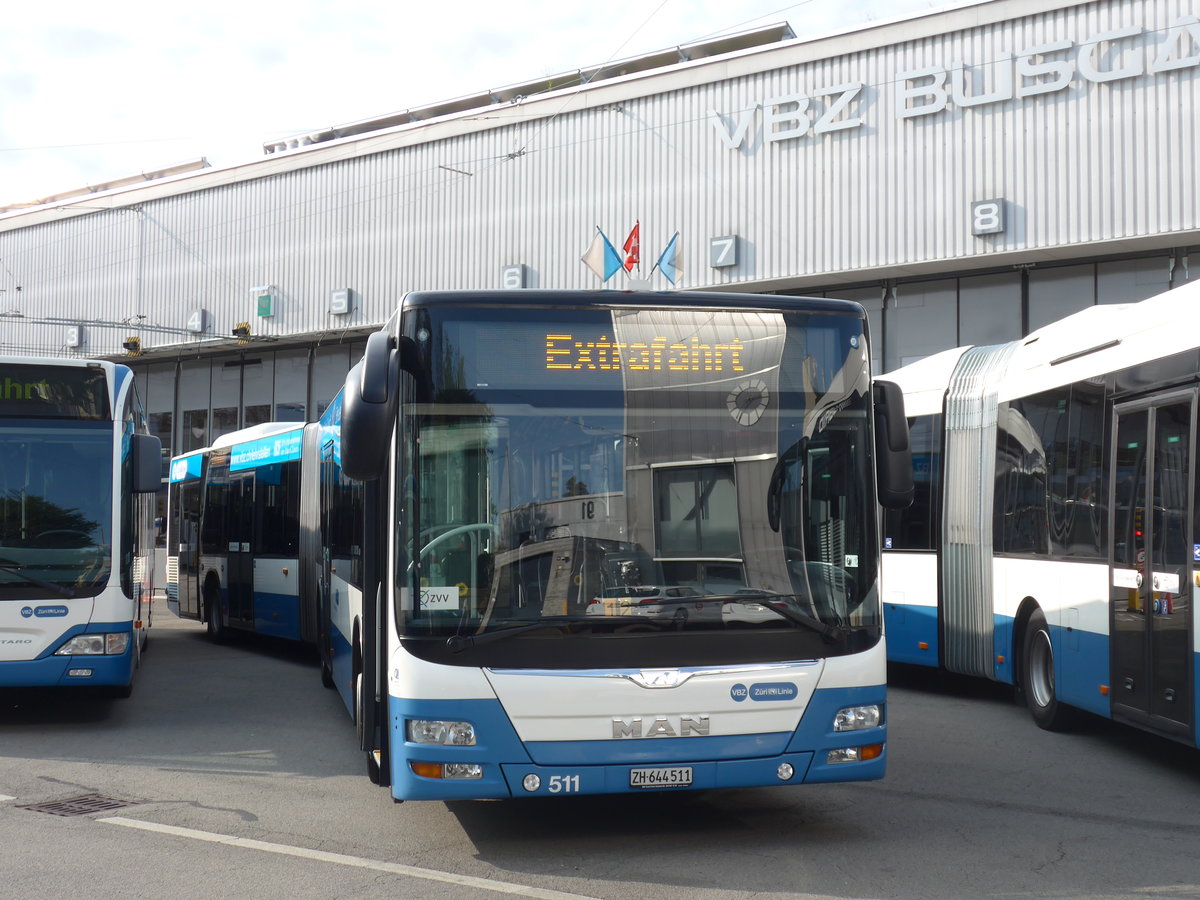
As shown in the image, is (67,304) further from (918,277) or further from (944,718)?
(944,718)

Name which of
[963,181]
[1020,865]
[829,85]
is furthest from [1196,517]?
[829,85]

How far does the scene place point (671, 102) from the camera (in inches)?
1024

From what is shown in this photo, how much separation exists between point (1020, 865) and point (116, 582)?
279 inches

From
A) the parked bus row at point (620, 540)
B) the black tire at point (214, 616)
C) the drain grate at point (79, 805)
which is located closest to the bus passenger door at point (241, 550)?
the black tire at point (214, 616)

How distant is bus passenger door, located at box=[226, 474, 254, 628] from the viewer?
16906 millimetres

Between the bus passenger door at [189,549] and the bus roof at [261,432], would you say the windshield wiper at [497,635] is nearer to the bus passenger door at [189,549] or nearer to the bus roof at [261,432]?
the bus roof at [261,432]

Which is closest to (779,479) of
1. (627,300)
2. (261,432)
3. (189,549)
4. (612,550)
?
(612,550)

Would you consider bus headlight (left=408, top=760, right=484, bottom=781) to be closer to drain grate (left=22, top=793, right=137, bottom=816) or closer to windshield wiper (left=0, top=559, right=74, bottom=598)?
drain grate (left=22, top=793, right=137, bottom=816)

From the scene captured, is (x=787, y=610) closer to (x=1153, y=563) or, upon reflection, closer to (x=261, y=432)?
(x=1153, y=563)

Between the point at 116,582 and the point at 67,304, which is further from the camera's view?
the point at 67,304

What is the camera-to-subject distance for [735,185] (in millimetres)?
24984

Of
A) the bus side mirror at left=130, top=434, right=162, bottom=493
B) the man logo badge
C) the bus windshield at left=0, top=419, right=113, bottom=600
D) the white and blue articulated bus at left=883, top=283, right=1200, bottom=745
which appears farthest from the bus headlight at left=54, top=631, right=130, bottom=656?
the white and blue articulated bus at left=883, top=283, right=1200, bottom=745

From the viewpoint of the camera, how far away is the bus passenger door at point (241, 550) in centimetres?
1691

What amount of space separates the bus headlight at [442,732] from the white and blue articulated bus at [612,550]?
12 mm
